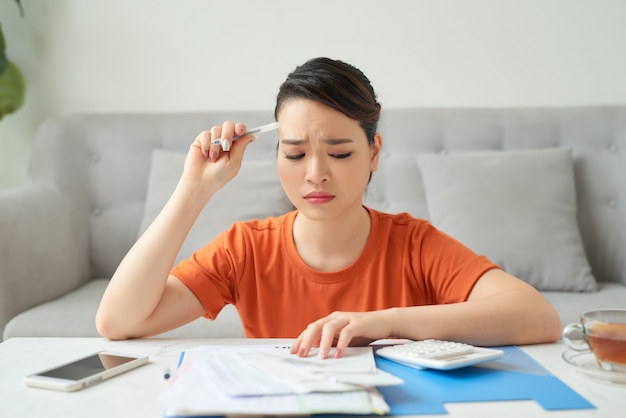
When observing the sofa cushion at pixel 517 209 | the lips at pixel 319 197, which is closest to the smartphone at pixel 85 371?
the lips at pixel 319 197

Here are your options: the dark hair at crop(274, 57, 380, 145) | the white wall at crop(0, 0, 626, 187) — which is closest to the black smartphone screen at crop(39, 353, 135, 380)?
the dark hair at crop(274, 57, 380, 145)

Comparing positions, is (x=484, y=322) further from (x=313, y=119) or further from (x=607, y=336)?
(x=313, y=119)

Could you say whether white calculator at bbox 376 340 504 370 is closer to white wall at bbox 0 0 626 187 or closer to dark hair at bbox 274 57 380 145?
dark hair at bbox 274 57 380 145

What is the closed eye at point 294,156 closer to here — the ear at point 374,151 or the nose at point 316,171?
the nose at point 316,171

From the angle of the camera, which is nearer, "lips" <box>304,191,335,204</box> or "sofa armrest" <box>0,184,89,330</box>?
"lips" <box>304,191,335,204</box>

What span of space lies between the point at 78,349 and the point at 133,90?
5.93ft

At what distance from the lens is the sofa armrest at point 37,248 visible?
1.83 meters

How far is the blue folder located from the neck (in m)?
0.40

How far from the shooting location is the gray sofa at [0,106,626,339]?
6.37 feet

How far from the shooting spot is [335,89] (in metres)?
1.15

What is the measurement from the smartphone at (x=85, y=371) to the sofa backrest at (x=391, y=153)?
1.39m

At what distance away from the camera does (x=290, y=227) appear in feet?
A: 4.19

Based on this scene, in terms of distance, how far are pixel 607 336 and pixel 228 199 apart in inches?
58.2

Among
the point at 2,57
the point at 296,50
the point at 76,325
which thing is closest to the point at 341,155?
the point at 76,325
